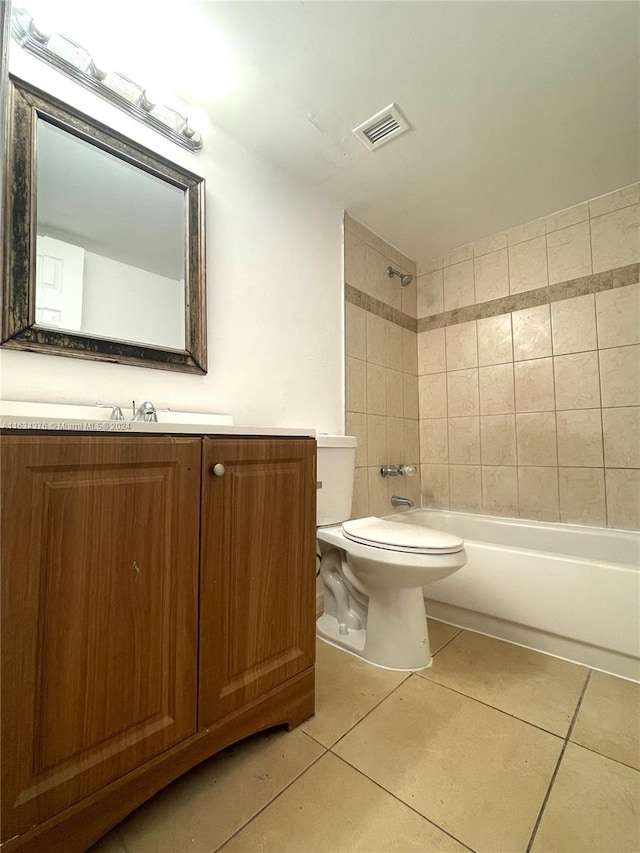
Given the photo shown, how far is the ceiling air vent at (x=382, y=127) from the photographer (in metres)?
1.35

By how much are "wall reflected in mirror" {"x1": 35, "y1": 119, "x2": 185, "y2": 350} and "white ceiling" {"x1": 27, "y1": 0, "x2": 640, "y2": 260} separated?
1.21ft

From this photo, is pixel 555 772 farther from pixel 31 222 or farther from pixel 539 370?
pixel 31 222

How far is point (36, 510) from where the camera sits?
1.92 feet

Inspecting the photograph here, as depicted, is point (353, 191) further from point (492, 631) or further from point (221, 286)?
point (492, 631)

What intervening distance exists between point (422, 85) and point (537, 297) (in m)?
1.22

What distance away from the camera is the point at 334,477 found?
4.98 ft

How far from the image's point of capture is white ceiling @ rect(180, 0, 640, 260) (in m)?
Result: 1.06

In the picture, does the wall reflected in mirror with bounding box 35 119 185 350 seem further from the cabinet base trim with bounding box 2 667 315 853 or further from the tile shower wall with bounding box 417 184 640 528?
the tile shower wall with bounding box 417 184 640 528

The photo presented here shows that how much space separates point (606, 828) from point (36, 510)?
1276 mm

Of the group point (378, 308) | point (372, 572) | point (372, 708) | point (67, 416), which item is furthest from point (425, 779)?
point (378, 308)

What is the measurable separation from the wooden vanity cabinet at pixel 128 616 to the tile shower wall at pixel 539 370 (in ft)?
5.25

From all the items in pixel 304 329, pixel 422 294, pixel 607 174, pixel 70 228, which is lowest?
pixel 304 329

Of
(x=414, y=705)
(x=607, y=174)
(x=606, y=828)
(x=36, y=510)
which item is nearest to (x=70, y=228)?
(x=36, y=510)

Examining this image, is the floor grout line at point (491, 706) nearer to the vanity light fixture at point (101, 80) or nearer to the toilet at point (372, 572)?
the toilet at point (372, 572)
